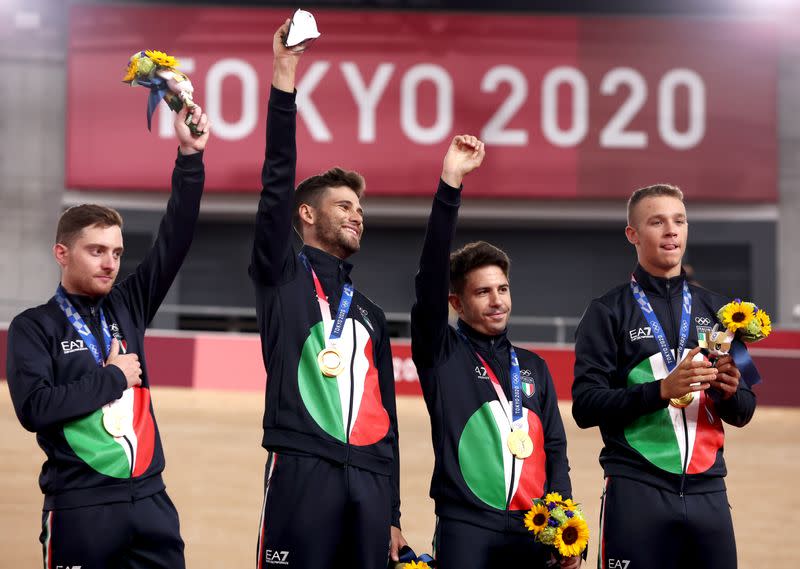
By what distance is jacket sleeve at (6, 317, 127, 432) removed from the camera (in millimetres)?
3453

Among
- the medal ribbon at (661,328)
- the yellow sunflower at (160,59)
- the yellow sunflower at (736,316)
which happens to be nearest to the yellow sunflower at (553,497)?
the medal ribbon at (661,328)

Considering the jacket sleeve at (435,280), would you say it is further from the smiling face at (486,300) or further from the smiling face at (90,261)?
the smiling face at (90,261)

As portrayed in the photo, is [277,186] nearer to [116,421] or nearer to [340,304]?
[340,304]

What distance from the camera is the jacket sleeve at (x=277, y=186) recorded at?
3680mm

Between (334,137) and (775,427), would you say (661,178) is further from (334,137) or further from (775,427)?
(775,427)

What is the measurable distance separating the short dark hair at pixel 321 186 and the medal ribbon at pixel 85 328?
2.56ft

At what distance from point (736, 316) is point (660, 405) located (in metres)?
0.39

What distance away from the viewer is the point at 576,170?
1745 cm

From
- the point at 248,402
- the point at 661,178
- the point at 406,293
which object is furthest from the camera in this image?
the point at 406,293

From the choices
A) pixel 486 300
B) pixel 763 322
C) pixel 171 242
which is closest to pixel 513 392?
pixel 486 300

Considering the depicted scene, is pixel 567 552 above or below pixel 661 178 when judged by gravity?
below

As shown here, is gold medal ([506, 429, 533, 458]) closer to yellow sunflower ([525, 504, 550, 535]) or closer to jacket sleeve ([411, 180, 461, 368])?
yellow sunflower ([525, 504, 550, 535])

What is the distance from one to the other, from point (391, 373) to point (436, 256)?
455mm

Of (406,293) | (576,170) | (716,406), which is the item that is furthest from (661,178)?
(716,406)
